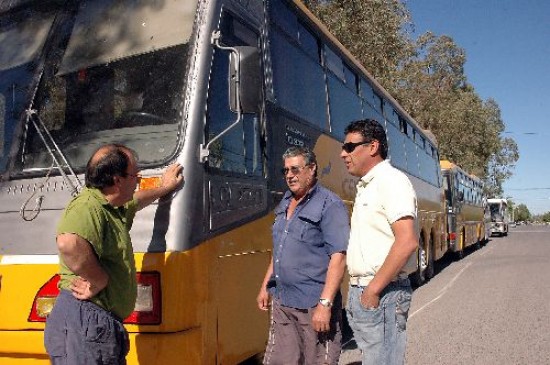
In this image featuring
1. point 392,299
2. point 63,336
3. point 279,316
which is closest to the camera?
point 63,336

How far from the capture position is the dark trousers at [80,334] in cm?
239

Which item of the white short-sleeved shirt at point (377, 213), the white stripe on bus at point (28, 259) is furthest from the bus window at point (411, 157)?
the white stripe on bus at point (28, 259)

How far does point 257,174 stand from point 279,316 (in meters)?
1.10

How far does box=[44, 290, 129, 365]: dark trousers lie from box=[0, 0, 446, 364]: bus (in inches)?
20.0

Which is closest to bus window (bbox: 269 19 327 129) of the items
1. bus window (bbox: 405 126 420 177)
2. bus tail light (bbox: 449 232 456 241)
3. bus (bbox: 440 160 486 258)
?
bus window (bbox: 405 126 420 177)

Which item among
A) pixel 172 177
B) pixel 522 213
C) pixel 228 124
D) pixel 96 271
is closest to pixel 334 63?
pixel 228 124

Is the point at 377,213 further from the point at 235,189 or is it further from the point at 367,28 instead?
the point at 367,28

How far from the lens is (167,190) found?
305cm

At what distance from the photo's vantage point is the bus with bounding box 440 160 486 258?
16.8m

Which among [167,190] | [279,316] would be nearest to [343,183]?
[279,316]

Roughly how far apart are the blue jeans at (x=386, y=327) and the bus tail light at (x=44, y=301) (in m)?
1.75

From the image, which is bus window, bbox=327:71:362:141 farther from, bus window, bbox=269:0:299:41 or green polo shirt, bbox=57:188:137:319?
green polo shirt, bbox=57:188:137:319

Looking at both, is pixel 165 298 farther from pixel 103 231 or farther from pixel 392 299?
pixel 392 299

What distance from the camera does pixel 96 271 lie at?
2381mm
